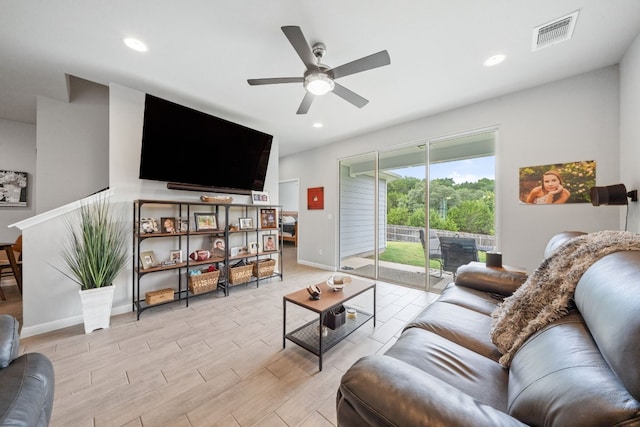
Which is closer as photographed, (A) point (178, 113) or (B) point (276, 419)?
(B) point (276, 419)

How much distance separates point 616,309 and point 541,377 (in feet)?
1.06

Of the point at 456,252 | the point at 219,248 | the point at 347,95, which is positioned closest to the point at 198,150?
the point at 219,248

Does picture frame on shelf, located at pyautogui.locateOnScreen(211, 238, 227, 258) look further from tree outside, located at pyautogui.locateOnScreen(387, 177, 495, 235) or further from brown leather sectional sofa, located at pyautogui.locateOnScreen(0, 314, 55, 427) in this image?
tree outside, located at pyautogui.locateOnScreen(387, 177, 495, 235)

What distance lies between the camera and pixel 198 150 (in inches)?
125

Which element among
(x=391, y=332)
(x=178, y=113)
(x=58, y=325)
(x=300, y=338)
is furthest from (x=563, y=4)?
(x=58, y=325)

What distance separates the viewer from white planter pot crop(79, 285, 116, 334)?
2350mm

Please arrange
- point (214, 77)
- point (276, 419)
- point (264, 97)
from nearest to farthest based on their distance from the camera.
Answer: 1. point (276, 419)
2. point (214, 77)
3. point (264, 97)

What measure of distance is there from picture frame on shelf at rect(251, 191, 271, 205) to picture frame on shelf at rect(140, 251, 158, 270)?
161cm

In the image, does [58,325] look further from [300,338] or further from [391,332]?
[391,332]

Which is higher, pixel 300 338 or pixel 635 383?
pixel 635 383

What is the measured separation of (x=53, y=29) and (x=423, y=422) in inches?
137

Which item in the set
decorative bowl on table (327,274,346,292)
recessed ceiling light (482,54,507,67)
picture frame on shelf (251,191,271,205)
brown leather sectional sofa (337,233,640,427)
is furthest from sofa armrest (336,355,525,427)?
picture frame on shelf (251,191,271,205)

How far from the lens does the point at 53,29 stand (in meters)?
1.94

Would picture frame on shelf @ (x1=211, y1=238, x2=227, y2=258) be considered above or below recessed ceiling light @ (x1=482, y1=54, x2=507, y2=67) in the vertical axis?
below
